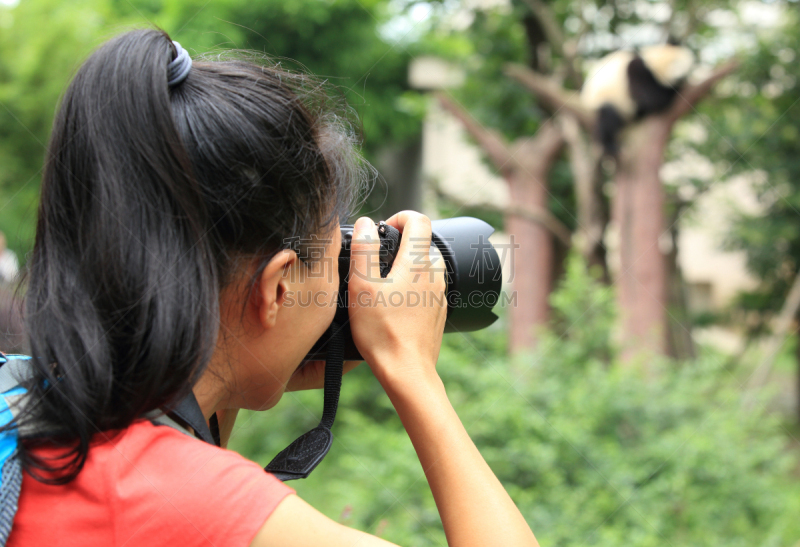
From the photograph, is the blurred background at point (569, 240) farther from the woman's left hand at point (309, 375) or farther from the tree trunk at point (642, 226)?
the woman's left hand at point (309, 375)

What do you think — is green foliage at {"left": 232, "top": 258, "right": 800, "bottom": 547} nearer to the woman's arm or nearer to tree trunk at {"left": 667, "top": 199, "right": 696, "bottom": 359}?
the woman's arm

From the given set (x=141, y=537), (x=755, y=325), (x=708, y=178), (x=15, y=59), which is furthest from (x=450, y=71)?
(x=15, y=59)

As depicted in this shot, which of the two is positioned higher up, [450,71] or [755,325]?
[450,71]

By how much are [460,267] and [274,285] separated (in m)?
0.34

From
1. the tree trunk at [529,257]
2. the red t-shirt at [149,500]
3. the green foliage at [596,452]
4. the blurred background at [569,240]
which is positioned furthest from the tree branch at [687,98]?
the red t-shirt at [149,500]

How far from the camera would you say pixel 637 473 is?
1928 mm

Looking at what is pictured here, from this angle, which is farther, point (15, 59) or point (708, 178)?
point (15, 59)

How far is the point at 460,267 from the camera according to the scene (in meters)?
0.92

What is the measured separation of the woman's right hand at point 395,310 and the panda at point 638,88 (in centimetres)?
285

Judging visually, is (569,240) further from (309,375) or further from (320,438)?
(320,438)

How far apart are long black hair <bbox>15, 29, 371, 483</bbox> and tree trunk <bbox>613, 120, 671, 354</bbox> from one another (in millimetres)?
2795

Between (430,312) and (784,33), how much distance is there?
4.97 m

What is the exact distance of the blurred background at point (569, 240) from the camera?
75.7 inches

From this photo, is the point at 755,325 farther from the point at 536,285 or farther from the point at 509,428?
the point at 509,428
